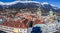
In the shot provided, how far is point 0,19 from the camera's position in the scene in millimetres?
1507

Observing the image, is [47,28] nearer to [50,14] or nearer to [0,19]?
[50,14]

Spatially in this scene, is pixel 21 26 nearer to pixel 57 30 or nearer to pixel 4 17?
pixel 4 17

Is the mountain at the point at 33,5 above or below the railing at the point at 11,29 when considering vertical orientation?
above

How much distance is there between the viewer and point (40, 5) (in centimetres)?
149

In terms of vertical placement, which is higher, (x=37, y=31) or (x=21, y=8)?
(x=21, y=8)

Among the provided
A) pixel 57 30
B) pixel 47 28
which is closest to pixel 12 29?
pixel 47 28

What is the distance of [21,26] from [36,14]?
20cm

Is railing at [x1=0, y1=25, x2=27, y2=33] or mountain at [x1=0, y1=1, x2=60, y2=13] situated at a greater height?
mountain at [x1=0, y1=1, x2=60, y2=13]

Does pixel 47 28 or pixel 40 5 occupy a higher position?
pixel 40 5

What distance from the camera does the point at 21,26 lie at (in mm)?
1451

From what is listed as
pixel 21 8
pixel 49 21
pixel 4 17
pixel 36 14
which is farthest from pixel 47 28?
pixel 4 17

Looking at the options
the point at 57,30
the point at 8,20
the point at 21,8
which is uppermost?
the point at 21,8

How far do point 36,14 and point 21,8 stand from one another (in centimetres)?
17

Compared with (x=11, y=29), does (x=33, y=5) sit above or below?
above
